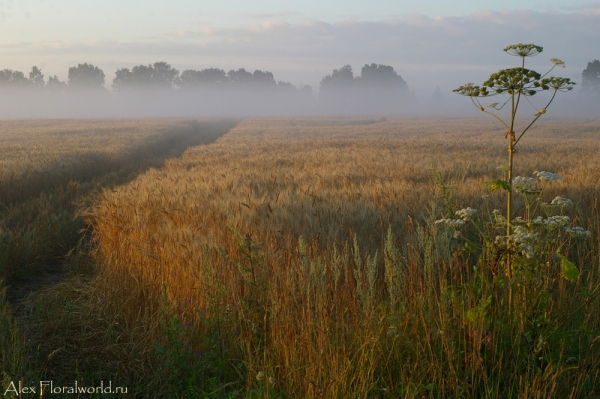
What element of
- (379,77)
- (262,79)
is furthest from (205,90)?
(379,77)

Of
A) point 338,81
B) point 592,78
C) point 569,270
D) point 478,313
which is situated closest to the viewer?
point 569,270

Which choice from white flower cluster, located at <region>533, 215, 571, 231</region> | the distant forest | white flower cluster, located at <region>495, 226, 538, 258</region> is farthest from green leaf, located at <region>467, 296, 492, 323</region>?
the distant forest

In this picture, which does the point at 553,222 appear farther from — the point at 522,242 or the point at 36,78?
the point at 36,78

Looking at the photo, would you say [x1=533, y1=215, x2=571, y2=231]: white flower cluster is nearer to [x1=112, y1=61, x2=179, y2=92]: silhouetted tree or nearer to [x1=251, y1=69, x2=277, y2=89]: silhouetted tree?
[x1=112, y1=61, x2=179, y2=92]: silhouetted tree

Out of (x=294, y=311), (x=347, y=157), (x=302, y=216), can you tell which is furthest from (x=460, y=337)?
(x=347, y=157)

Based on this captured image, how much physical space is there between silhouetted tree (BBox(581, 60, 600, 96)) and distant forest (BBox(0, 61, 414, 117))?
56283mm

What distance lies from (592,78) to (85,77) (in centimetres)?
15267

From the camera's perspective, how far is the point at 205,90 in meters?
178

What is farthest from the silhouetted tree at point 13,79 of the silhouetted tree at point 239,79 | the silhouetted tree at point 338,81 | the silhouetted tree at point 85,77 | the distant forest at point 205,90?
the silhouetted tree at point 338,81

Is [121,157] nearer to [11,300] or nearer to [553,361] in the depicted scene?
[11,300]

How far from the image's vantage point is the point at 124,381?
338 centimetres

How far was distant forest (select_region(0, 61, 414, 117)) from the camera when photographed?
15775cm

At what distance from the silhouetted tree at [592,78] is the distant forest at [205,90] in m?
56.3

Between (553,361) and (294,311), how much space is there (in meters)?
1.61
